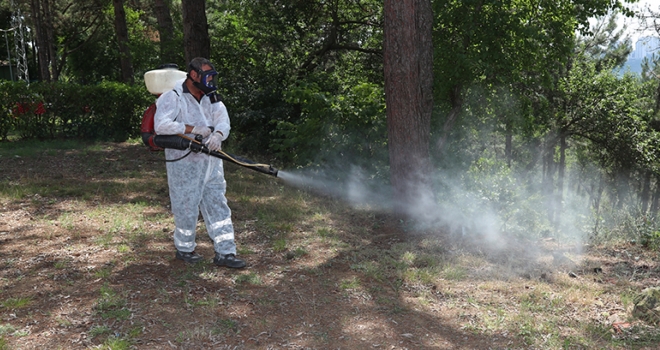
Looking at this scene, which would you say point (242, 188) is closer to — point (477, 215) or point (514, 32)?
point (477, 215)

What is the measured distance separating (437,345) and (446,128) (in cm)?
537

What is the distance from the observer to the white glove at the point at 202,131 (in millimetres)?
5285

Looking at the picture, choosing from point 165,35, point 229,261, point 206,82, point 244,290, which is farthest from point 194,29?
point 244,290

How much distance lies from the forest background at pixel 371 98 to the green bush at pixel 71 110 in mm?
27

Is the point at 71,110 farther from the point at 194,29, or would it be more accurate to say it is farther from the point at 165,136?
the point at 165,136

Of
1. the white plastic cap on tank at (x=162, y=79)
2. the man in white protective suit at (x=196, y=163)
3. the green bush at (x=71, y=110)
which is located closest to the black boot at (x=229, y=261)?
the man in white protective suit at (x=196, y=163)

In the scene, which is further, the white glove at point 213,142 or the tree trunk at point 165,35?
the tree trunk at point 165,35

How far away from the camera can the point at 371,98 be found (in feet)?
31.1

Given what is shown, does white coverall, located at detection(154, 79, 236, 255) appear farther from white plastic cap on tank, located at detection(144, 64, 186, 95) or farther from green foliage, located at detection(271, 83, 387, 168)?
green foliage, located at detection(271, 83, 387, 168)

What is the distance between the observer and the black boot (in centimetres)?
555

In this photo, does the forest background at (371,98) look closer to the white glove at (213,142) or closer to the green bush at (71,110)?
the green bush at (71,110)

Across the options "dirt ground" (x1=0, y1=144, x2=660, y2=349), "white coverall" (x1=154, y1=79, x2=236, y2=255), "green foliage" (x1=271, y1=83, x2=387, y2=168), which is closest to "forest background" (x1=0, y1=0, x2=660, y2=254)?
"green foliage" (x1=271, y1=83, x2=387, y2=168)

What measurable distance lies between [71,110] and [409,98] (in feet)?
29.4

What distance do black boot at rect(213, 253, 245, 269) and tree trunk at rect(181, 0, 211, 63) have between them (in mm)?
6281
